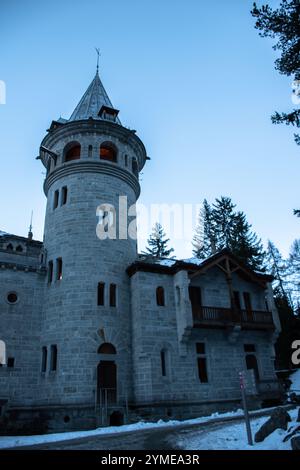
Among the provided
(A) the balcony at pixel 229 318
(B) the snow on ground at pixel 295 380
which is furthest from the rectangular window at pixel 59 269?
(B) the snow on ground at pixel 295 380

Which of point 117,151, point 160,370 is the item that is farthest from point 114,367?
A: point 117,151

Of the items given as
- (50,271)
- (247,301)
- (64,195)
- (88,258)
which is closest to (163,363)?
(88,258)

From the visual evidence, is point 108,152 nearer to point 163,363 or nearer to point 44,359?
point 44,359

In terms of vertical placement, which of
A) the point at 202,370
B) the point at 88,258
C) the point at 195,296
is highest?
the point at 88,258

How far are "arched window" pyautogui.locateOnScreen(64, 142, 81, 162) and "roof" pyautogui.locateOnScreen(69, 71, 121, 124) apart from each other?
2437mm

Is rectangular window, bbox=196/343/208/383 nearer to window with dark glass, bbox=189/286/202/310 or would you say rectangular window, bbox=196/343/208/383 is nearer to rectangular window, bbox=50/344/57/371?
window with dark glass, bbox=189/286/202/310

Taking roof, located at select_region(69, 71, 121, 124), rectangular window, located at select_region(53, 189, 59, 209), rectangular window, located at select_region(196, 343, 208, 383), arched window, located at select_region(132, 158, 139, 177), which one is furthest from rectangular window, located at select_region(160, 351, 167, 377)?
roof, located at select_region(69, 71, 121, 124)

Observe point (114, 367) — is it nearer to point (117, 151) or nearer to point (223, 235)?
point (117, 151)

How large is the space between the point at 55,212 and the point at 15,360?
979cm

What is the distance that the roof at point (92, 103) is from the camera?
27472mm

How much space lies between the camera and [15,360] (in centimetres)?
1898

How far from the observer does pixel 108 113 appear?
27.5m

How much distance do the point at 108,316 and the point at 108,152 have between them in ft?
41.1

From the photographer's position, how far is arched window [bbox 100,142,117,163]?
83.9 ft
